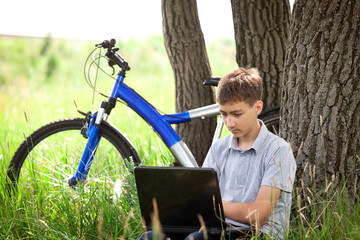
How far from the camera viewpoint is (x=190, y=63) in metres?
4.33

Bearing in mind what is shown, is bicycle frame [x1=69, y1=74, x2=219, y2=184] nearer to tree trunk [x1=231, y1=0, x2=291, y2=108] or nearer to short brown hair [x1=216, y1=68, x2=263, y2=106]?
tree trunk [x1=231, y1=0, x2=291, y2=108]

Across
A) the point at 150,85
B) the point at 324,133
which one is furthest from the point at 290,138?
the point at 150,85

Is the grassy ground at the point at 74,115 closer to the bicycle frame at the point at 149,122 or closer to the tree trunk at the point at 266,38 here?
the bicycle frame at the point at 149,122

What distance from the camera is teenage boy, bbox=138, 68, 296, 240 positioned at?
2260mm

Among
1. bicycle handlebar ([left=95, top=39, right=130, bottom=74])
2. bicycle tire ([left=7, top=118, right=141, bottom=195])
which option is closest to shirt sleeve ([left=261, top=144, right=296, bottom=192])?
bicycle tire ([left=7, top=118, right=141, bottom=195])

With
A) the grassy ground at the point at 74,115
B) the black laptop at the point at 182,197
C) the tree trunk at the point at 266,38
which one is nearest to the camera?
the black laptop at the point at 182,197

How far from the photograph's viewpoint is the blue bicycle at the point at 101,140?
12.2 ft

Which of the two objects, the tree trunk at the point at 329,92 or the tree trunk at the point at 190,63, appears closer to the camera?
the tree trunk at the point at 329,92

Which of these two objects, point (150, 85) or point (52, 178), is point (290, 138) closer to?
point (52, 178)

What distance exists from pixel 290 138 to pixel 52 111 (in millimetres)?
6521

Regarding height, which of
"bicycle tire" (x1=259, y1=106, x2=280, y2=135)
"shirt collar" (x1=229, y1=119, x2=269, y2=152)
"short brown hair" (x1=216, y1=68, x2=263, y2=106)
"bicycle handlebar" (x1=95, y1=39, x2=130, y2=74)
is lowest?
"bicycle tire" (x1=259, y1=106, x2=280, y2=135)

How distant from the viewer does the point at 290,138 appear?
3047mm

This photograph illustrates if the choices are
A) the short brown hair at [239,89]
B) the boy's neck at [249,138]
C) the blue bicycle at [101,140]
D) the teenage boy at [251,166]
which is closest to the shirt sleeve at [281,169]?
the teenage boy at [251,166]

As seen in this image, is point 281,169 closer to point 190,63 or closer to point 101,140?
point 101,140
